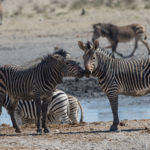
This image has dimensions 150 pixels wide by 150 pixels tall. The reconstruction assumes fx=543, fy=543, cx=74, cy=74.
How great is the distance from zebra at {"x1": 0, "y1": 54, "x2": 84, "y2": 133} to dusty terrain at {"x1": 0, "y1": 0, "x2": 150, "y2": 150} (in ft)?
2.05

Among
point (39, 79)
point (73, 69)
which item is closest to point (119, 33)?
point (39, 79)

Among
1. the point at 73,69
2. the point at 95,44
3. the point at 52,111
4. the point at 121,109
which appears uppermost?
the point at 95,44

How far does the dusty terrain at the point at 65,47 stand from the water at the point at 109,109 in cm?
80

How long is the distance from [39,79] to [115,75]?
136 cm

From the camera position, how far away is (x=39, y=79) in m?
9.38

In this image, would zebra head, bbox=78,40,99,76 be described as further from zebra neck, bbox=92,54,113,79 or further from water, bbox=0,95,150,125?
water, bbox=0,95,150,125

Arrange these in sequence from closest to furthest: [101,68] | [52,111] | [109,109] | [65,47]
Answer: [101,68], [52,111], [109,109], [65,47]

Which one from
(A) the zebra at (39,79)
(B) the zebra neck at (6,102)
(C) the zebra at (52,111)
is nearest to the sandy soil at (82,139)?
(A) the zebra at (39,79)

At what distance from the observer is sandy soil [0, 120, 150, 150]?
8.12 m

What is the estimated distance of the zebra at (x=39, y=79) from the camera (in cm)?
925

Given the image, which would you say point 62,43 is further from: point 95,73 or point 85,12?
point 95,73

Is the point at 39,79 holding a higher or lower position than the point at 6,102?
higher

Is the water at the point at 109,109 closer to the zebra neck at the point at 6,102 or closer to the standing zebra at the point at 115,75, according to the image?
the zebra neck at the point at 6,102

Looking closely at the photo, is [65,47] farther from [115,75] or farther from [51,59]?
[51,59]
